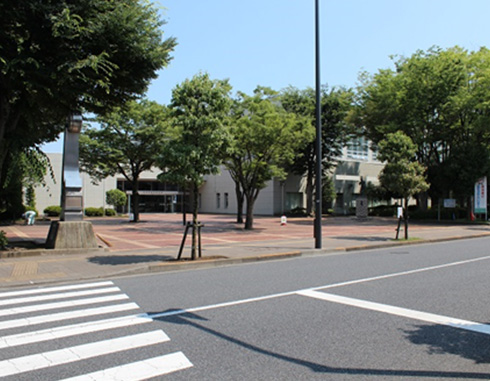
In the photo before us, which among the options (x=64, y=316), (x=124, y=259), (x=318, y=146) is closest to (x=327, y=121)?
(x=318, y=146)

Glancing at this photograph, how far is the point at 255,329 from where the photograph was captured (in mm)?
5742

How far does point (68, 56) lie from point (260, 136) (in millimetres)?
13729

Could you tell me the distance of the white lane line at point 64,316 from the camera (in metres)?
6.07

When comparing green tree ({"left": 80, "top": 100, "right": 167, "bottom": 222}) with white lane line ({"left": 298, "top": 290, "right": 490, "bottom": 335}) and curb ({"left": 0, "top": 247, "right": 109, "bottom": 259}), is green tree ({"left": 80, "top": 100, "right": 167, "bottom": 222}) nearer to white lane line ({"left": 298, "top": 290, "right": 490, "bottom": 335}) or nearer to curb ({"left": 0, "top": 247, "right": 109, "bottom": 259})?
curb ({"left": 0, "top": 247, "right": 109, "bottom": 259})

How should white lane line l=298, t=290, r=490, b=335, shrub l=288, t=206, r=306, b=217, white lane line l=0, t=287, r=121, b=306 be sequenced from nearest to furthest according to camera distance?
1. white lane line l=298, t=290, r=490, b=335
2. white lane line l=0, t=287, r=121, b=306
3. shrub l=288, t=206, r=306, b=217

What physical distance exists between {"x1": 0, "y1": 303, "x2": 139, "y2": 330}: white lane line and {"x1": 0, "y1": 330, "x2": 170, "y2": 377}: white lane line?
1496 millimetres

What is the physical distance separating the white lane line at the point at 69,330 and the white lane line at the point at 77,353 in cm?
58

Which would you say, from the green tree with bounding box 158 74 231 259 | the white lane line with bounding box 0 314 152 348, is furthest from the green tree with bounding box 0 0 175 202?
the white lane line with bounding box 0 314 152 348

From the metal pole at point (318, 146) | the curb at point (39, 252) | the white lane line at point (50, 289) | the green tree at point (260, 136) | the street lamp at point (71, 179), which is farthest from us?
the green tree at point (260, 136)

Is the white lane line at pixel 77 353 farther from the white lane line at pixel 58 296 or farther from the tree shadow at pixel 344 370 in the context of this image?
the white lane line at pixel 58 296

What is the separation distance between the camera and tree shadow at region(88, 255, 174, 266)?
1211 centimetres

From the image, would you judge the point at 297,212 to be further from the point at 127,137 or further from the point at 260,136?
the point at 260,136

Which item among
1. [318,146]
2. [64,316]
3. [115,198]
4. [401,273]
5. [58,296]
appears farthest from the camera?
[115,198]

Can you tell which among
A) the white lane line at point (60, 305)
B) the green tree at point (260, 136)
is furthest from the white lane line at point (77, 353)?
the green tree at point (260, 136)
